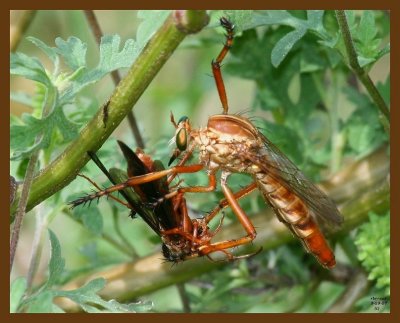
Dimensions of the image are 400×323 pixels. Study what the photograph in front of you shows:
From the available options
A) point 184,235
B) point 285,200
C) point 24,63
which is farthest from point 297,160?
point 24,63

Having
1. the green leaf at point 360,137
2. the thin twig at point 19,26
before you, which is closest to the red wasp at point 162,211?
the green leaf at point 360,137

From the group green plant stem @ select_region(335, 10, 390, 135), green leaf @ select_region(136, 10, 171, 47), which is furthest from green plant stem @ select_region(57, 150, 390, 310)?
green leaf @ select_region(136, 10, 171, 47)

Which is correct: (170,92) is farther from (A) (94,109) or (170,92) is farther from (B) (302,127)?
(A) (94,109)

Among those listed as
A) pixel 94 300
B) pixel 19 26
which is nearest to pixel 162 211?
pixel 94 300

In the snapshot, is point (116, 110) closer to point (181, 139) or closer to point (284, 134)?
point (181, 139)

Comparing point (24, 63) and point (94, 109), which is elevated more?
point (94, 109)

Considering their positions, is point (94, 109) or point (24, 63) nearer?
point (24, 63)

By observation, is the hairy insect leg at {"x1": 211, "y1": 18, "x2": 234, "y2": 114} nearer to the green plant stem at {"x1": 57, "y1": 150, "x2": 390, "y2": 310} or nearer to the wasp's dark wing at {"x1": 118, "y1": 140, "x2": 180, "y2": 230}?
the wasp's dark wing at {"x1": 118, "y1": 140, "x2": 180, "y2": 230}
